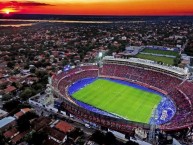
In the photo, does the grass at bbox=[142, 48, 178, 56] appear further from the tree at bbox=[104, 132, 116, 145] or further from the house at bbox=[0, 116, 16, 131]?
the house at bbox=[0, 116, 16, 131]

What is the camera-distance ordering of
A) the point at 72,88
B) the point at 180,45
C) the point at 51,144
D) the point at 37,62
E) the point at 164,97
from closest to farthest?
the point at 51,144, the point at 164,97, the point at 72,88, the point at 37,62, the point at 180,45

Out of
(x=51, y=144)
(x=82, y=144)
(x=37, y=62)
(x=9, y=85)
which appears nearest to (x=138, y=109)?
(x=82, y=144)

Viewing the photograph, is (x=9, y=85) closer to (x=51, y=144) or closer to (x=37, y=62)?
(x=37, y=62)

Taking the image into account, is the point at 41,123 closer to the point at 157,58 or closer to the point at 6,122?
the point at 6,122

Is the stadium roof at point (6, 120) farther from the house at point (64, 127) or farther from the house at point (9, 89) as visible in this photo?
the house at point (9, 89)

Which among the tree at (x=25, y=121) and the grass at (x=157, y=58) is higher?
the tree at (x=25, y=121)

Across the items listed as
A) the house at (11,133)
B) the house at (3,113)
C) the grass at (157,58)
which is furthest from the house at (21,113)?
the grass at (157,58)

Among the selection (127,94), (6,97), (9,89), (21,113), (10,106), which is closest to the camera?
(21,113)

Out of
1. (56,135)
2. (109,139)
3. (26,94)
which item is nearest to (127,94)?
(109,139)
